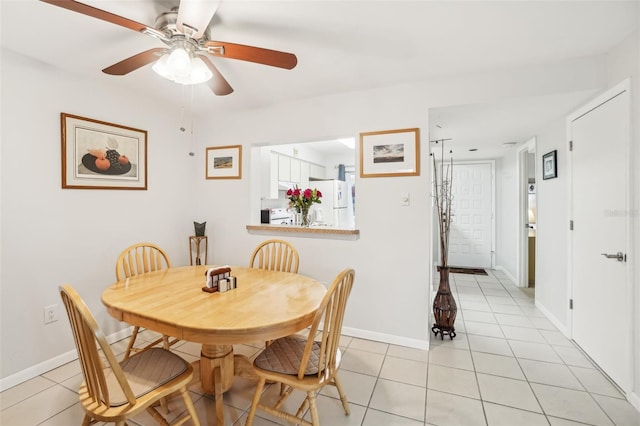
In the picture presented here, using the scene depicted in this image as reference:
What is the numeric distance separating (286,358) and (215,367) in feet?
1.68

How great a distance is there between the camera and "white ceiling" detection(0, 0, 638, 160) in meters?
1.61

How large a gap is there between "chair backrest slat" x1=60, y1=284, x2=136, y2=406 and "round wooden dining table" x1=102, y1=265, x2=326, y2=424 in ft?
0.81

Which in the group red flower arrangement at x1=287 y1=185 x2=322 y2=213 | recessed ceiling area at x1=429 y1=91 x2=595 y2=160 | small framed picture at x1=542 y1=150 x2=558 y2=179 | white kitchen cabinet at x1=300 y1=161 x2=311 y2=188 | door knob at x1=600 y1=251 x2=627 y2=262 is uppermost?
recessed ceiling area at x1=429 y1=91 x2=595 y2=160

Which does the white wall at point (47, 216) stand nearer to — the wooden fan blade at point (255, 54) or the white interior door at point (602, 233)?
the wooden fan blade at point (255, 54)

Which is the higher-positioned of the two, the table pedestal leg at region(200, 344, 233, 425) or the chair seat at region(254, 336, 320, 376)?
the chair seat at region(254, 336, 320, 376)

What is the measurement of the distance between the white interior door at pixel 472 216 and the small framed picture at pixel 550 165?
2247 millimetres

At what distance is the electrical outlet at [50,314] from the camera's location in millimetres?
2228

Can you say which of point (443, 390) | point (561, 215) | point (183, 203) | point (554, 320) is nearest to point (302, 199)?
point (183, 203)

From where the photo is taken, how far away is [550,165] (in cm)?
308

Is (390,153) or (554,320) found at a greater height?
(390,153)

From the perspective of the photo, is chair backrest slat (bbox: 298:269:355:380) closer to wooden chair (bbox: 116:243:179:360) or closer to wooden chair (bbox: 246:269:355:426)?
wooden chair (bbox: 246:269:355:426)

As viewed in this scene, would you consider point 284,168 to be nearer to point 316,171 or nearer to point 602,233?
point 316,171

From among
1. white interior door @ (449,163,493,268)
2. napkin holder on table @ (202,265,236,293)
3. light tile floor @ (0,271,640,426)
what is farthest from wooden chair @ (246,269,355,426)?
white interior door @ (449,163,493,268)

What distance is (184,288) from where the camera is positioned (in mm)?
1878
